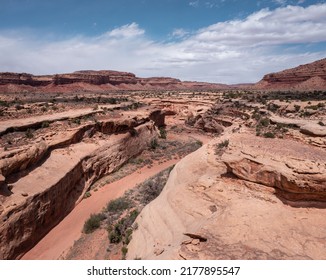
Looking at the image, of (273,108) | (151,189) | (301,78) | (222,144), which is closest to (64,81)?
(301,78)

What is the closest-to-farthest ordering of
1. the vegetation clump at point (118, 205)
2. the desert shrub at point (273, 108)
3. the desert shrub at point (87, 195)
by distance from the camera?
the vegetation clump at point (118, 205) < the desert shrub at point (87, 195) < the desert shrub at point (273, 108)

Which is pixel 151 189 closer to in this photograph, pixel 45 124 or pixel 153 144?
pixel 45 124

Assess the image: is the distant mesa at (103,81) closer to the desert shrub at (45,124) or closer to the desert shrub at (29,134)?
the desert shrub at (45,124)

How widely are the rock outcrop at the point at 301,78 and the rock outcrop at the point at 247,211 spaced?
67453 mm

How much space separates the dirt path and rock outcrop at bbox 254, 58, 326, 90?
63655 mm

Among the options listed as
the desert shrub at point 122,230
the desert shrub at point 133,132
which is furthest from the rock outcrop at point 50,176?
the desert shrub at point 122,230

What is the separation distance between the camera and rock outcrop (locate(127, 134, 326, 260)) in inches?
310

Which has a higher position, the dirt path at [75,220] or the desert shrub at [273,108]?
the desert shrub at [273,108]

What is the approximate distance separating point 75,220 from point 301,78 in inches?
3188

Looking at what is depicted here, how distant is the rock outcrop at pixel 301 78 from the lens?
72938 mm

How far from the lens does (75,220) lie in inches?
607

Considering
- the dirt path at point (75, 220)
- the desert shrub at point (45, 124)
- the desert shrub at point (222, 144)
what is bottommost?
the dirt path at point (75, 220)

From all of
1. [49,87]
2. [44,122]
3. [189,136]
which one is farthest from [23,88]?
[44,122]
